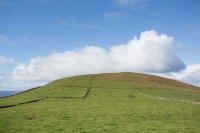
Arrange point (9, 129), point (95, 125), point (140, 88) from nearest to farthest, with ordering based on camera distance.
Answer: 1. point (9, 129)
2. point (95, 125)
3. point (140, 88)

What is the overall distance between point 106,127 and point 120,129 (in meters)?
1.78

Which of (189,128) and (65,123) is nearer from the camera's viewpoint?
(189,128)

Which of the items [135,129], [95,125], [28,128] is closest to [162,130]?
[135,129]

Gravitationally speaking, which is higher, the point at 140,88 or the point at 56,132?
the point at 140,88

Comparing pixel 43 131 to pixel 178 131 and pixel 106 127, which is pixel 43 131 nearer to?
pixel 106 127

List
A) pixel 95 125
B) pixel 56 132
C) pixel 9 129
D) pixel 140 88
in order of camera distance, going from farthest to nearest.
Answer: pixel 140 88, pixel 95 125, pixel 9 129, pixel 56 132

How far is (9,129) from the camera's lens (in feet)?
72.3

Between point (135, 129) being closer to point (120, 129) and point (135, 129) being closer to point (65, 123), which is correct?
point (120, 129)

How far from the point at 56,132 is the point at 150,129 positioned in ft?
34.1

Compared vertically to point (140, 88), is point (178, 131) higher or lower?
lower

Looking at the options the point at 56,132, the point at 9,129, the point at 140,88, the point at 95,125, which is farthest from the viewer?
the point at 140,88

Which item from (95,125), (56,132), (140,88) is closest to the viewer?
(56,132)

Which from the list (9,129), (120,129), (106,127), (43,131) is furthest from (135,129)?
(9,129)

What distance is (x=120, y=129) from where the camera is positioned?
Result: 2159 centimetres
